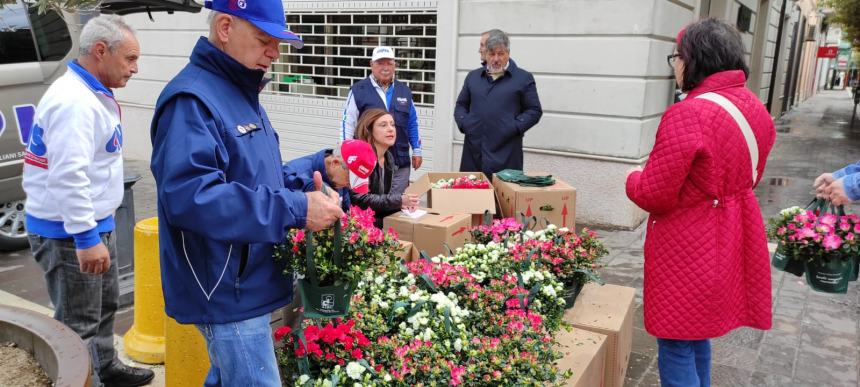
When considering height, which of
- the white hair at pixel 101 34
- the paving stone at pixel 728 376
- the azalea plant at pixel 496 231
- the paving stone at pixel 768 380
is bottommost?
the paving stone at pixel 728 376

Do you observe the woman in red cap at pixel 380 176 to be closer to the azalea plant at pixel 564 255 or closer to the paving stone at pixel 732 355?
the azalea plant at pixel 564 255

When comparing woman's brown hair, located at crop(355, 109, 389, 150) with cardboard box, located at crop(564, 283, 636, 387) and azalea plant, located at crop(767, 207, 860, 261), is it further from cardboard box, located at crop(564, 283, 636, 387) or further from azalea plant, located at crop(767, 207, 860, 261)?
azalea plant, located at crop(767, 207, 860, 261)

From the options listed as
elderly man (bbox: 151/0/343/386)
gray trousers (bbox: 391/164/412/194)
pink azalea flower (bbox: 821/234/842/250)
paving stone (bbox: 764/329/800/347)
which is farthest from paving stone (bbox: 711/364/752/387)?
elderly man (bbox: 151/0/343/386)

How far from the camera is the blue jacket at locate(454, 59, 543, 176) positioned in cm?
562

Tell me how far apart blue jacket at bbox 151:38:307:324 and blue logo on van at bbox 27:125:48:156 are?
4.17 ft

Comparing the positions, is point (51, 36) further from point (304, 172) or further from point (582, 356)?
point (582, 356)

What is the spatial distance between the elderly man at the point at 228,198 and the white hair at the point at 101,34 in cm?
129

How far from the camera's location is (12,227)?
5.83 meters

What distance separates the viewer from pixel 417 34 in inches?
328

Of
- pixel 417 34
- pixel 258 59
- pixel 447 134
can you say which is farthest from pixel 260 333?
pixel 417 34

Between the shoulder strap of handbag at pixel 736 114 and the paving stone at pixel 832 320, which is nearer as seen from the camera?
the shoulder strap of handbag at pixel 736 114

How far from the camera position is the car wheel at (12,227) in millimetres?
5746

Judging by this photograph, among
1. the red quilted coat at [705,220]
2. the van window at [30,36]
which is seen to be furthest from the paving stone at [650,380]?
the van window at [30,36]

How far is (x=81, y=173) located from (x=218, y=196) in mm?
1335
